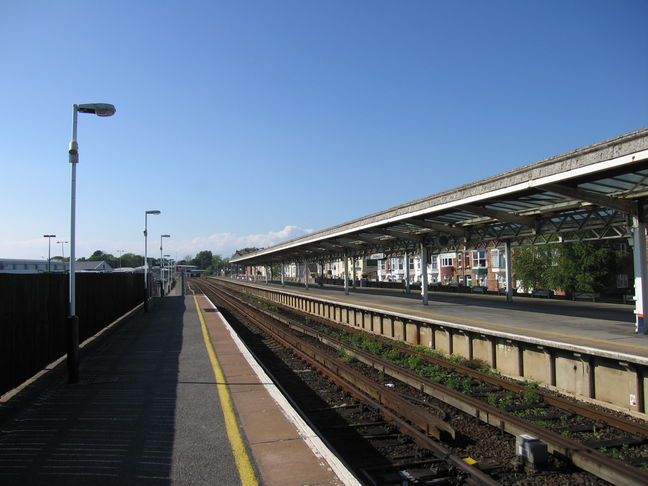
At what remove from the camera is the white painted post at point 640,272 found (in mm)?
12086

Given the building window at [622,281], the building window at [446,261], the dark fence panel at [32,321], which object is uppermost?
the building window at [446,261]

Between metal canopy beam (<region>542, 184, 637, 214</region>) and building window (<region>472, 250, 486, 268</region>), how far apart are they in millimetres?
50695

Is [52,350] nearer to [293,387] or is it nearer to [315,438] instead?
[293,387]

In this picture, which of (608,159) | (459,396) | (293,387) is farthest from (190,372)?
(608,159)

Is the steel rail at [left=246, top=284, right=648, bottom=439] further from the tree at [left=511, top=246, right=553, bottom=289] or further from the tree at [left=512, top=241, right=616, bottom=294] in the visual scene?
the tree at [left=511, top=246, right=553, bottom=289]

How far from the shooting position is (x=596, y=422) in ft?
26.7

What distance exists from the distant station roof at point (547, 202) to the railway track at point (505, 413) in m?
5.35

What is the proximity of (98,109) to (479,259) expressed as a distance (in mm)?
60630

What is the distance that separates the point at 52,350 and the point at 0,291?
3.10 metres

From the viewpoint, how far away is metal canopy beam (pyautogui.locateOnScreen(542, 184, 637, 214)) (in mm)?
12312

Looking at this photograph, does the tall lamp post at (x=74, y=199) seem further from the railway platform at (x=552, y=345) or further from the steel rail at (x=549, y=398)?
the railway platform at (x=552, y=345)

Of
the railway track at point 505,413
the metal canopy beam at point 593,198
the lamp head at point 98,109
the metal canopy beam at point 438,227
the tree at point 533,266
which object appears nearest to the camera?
the railway track at point 505,413

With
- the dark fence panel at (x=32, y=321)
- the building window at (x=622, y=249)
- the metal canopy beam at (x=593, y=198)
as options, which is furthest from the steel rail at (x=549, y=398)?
the building window at (x=622, y=249)

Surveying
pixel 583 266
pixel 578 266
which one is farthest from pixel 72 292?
pixel 578 266
